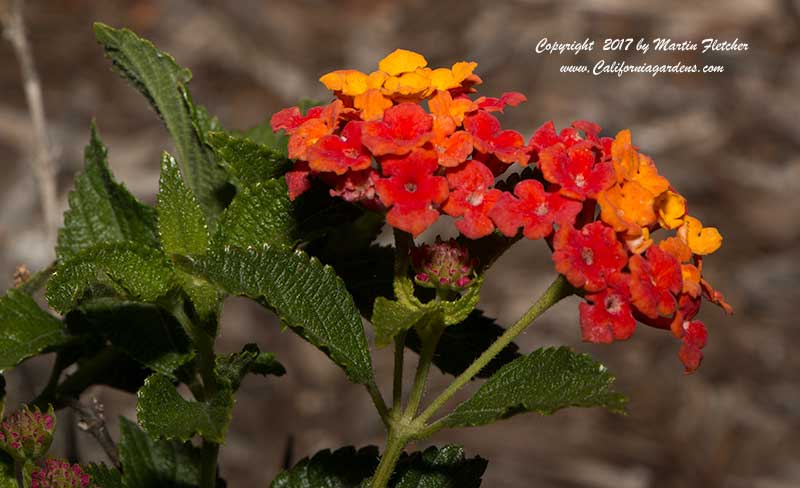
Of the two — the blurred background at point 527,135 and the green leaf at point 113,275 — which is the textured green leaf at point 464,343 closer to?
the green leaf at point 113,275

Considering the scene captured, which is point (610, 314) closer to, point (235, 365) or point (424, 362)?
point (424, 362)

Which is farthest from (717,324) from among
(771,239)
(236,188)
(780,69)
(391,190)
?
(391,190)

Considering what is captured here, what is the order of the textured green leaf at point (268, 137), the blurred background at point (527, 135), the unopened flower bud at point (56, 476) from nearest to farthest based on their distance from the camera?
the unopened flower bud at point (56, 476) → the textured green leaf at point (268, 137) → the blurred background at point (527, 135)

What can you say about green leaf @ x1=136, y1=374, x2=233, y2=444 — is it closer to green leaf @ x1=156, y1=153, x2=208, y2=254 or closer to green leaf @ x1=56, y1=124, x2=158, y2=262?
green leaf @ x1=156, y1=153, x2=208, y2=254

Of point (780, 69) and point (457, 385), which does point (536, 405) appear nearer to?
point (457, 385)

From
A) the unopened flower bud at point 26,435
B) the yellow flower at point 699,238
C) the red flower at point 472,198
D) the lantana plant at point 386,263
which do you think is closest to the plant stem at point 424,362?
the lantana plant at point 386,263

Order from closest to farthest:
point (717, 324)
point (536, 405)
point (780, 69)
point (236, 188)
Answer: point (536, 405)
point (236, 188)
point (717, 324)
point (780, 69)
